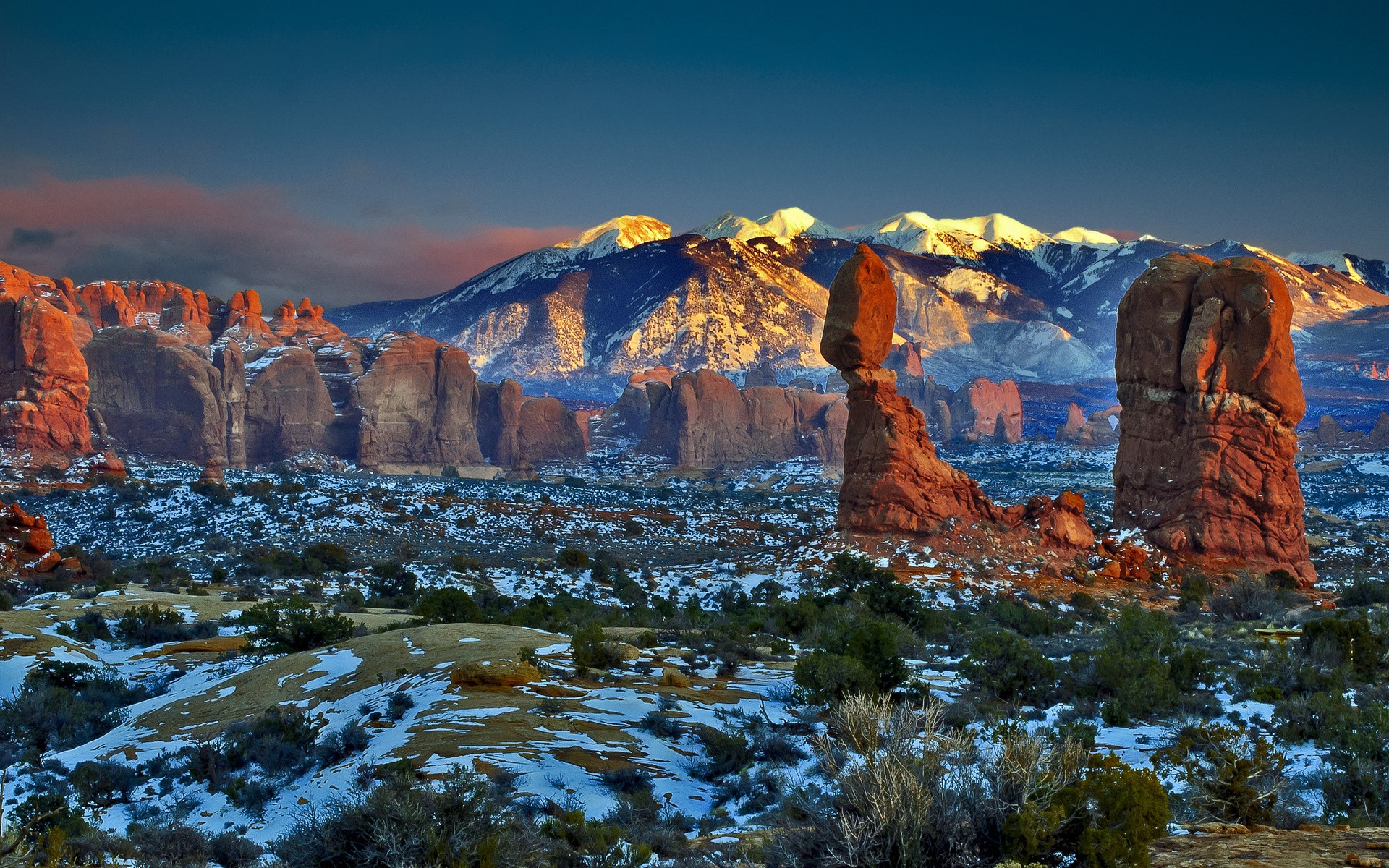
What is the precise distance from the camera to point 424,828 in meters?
7.50

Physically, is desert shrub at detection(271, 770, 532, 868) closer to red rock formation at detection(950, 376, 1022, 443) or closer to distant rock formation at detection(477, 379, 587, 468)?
distant rock formation at detection(477, 379, 587, 468)

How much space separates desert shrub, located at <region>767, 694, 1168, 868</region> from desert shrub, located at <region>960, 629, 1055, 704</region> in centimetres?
682

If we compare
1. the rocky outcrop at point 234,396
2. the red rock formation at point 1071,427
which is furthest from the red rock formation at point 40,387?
the red rock formation at point 1071,427

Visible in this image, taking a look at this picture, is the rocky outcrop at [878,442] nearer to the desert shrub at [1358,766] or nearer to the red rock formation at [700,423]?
the desert shrub at [1358,766]

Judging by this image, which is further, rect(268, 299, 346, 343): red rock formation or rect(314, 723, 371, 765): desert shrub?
rect(268, 299, 346, 343): red rock formation


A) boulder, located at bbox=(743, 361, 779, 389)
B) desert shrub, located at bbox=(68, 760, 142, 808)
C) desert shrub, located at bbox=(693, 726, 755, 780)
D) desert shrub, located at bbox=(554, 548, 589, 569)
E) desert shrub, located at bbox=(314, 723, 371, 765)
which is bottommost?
desert shrub, located at bbox=(554, 548, 589, 569)

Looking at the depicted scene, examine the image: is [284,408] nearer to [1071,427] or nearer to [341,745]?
[341,745]

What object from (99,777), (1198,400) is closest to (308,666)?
(99,777)

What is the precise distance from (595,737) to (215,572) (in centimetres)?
2757

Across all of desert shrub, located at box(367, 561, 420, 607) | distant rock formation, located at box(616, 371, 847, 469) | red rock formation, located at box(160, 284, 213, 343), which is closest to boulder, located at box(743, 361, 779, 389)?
distant rock formation, located at box(616, 371, 847, 469)

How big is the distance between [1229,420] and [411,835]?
36537 mm

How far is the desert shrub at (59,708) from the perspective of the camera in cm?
1469

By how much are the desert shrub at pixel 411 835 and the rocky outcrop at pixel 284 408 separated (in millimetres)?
96022

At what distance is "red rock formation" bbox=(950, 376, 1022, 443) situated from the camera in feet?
507
